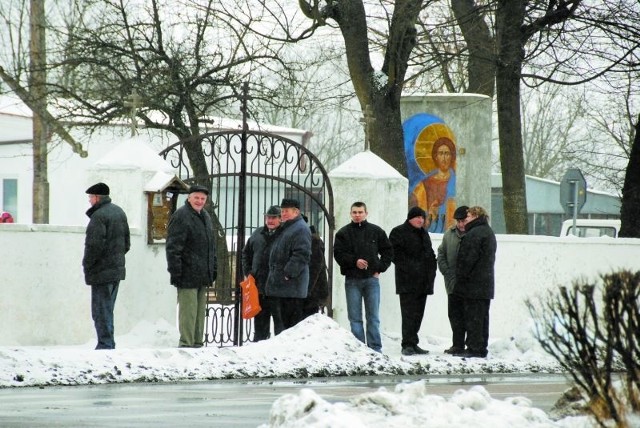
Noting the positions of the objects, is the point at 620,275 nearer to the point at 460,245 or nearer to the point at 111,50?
the point at 460,245

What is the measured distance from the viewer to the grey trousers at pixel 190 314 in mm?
16656

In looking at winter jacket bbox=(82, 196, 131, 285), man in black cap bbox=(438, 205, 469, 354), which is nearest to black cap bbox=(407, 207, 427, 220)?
man in black cap bbox=(438, 205, 469, 354)

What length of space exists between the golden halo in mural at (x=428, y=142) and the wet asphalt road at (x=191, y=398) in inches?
348

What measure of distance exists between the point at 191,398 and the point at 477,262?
564cm

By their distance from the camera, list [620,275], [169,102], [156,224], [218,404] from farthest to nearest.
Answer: [169,102] → [156,224] → [218,404] → [620,275]

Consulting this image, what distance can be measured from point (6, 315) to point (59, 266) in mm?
919

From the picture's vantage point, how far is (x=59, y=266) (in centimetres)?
1766

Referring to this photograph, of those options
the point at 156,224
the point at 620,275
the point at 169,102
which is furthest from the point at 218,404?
the point at 169,102

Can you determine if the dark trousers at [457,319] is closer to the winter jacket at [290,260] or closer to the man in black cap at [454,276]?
the man in black cap at [454,276]

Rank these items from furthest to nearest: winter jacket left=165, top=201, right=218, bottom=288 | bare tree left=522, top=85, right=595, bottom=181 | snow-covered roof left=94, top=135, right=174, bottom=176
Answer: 1. bare tree left=522, top=85, right=595, bottom=181
2. snow-covered roof left=94, top=135, right=174, bottom=176
3. winter jacket left=165, top=201, right=218, bottom=288

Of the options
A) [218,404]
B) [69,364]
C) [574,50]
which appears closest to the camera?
[218,404]

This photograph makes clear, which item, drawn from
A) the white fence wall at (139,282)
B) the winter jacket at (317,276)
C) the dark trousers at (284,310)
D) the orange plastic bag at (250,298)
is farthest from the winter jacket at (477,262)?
the orange plastic bag at (250,298)

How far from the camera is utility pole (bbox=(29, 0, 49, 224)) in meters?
29.2

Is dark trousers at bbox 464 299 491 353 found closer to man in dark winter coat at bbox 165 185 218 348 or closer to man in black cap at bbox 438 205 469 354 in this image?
man in black cap at bbox 438 205 469 354
